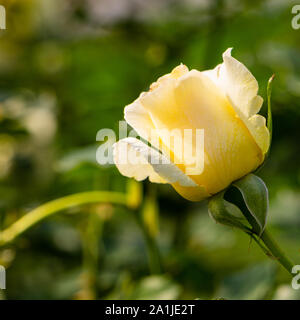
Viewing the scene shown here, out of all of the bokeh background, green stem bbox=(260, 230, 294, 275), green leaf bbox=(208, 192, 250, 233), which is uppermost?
the bokeh background

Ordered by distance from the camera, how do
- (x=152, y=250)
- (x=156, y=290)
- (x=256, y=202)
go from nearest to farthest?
(x=256, y=202) < (x=156, y=290) < (x=152, y=250)

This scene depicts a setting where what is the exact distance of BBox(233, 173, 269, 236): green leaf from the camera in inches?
17.9

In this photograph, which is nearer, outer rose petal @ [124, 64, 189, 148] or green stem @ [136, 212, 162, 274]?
outer rose petal @ [124, 64, 189, 148]

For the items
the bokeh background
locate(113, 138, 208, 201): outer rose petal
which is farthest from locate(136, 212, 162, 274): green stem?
locate(113, 138, 208, 201): outer rose petal

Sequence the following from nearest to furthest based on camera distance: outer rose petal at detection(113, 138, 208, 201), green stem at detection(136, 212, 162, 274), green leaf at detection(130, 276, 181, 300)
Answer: outer rose petal at detection(113, 138, 208, 201) → green leaf at detection(130, 276, 181, 300) → green stem at detection(136, 212, 162, 274)

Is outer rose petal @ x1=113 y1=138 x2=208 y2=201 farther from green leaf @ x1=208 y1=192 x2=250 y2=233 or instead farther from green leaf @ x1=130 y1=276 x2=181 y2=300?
green leaf @ x1=130 y1=276 x2=181 y2=300

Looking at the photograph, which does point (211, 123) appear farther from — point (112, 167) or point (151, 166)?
point (112, 167)

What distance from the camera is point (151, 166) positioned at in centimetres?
48

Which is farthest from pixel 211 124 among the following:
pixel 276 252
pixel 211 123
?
pixel 276 252

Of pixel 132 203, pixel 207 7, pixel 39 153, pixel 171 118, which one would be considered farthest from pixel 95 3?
pixel 171 118

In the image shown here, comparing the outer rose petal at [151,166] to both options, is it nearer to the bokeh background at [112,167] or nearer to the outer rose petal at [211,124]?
the outer rose petal at [211,124]

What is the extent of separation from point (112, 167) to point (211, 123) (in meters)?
0.37

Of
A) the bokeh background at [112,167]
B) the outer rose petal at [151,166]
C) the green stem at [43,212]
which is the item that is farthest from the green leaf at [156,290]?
the outer rose petal at [151,166]
